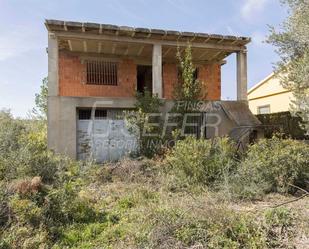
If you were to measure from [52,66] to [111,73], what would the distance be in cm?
424

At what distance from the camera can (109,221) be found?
632 cm

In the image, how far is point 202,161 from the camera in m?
8.90

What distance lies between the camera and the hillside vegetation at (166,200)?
5398mm

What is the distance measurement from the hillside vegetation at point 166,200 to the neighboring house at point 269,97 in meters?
12.3

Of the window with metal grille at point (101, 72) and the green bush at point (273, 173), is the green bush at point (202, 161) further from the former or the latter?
the window with metal grille at point (101, 72)

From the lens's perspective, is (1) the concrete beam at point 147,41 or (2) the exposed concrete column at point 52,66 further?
(1) the concrete beam at point 147,41

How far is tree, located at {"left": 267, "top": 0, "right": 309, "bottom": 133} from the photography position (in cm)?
920

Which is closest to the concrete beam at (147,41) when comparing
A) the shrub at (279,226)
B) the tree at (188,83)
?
the tree at (188,83)

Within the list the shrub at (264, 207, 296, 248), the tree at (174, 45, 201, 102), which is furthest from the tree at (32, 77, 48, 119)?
the shrub at (264, 207, 296, 248)

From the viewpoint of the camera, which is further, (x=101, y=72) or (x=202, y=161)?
(x=101, y=72)

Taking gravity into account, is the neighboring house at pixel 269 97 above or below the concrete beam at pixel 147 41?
below

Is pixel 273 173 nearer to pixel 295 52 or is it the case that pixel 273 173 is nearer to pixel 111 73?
pixel 295 52

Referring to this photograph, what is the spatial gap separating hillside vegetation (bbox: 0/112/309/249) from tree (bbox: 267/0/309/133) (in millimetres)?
1429

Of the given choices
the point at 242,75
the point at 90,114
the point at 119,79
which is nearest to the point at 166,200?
the point at 90,114
